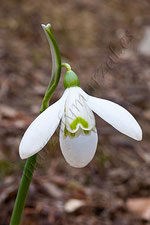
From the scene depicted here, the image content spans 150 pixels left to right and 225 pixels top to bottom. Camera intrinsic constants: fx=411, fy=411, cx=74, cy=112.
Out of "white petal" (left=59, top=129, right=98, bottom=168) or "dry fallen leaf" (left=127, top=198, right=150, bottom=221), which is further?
"dry fallen leaf" (left=127, top=198, right=150, bottom=221)

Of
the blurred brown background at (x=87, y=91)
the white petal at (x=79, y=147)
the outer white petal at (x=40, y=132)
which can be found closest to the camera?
the outer white petal at (x=40, y=132)

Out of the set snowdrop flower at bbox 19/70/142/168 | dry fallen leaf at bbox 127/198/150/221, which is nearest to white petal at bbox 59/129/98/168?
snowdrop flower at bbox 19/70/142/168

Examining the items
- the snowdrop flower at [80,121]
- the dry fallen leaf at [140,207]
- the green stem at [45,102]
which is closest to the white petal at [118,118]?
the snowdrop flower at [80,121]

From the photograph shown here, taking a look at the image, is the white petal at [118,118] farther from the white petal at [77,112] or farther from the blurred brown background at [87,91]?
the blurred brown background at [87,91]

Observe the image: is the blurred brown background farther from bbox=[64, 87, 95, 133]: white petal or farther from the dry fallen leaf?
bbox=[64, 87, 95, 133]: white petal

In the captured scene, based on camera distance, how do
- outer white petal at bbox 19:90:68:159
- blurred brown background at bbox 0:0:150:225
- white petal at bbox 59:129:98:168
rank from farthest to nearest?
blurred brown background at bbox 0:0:150:225 → white petal at bbox 59:129:98:168 → outer white petal at bbox 19:90:68:159

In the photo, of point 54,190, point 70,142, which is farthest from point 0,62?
point 70,142

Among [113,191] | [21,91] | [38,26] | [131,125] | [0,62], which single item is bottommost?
[113,191]

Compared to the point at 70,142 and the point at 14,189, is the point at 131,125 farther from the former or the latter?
the point at 14,189
